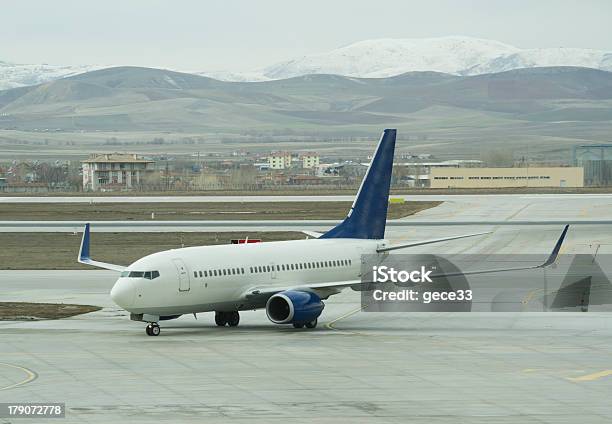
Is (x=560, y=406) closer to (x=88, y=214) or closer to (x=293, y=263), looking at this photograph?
(x=293, y=263)

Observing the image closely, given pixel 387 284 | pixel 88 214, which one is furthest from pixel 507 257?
pixel 88 214

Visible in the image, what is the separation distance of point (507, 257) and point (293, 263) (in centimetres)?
3027

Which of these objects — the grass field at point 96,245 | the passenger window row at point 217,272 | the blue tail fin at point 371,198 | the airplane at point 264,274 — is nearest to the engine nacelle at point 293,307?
the airplane at point 264,274

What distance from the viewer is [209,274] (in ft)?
151

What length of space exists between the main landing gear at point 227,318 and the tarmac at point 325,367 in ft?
1.94

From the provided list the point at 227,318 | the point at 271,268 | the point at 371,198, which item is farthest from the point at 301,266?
the point at 371,198

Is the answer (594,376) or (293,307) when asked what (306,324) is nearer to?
(293,307)

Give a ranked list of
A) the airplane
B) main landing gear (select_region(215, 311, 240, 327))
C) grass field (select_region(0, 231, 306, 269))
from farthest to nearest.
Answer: grass field (select_region(0, 231, 306, 269))
main landing gear (select_region(215, 311, 240, 327))
the airplane

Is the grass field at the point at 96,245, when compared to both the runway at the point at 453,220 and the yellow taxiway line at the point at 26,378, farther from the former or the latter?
the yellow taxiway line at the point at 26,378

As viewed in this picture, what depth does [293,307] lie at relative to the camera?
4581 cm

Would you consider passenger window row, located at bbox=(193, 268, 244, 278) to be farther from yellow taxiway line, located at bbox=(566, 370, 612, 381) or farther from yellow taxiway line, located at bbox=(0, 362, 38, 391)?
yellow taxiway line, located at bbox=(566, 370, 612, 381)

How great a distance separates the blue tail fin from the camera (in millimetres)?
52281

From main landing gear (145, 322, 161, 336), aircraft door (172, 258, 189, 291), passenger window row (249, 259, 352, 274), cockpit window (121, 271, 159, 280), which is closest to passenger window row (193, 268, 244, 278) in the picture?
aircraft door (172, 258, 189, 291)

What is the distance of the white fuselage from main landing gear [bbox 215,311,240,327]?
31.5 inches
